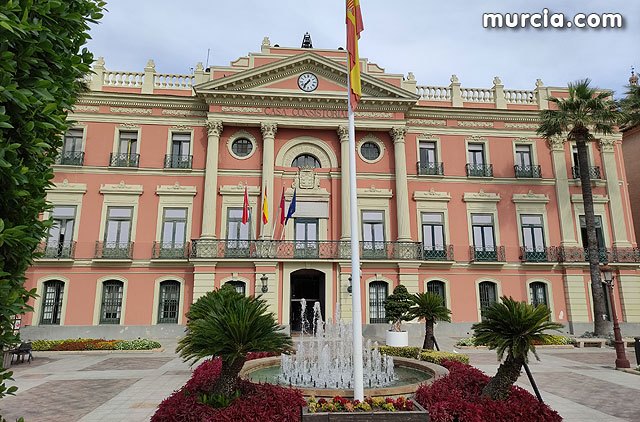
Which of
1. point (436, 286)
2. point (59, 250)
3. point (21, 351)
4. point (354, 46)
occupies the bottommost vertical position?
point (21, 351)

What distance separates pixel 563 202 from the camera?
26.3m

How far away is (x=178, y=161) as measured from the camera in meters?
24.9

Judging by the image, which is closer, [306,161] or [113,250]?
[113,250]

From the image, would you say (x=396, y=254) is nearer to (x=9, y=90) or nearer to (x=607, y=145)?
(x=607, y=145)

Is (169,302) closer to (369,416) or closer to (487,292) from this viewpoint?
(487,292)

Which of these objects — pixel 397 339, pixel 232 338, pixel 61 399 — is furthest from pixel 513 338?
pixel 397 339

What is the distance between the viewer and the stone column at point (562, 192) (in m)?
25.8

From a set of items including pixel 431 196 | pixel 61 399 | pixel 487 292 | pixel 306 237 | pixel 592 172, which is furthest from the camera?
pixel 592 172

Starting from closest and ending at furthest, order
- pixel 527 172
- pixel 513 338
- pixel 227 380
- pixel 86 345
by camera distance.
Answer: pixel 227 380
pixel 513 338
pixel 86 345
pixel 527 172

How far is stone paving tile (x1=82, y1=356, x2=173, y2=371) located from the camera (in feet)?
47.6

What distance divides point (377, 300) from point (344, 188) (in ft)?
22.5

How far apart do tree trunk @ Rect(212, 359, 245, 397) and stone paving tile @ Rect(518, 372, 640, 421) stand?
807cm

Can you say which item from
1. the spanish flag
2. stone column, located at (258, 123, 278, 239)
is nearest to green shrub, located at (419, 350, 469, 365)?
the spanish flag

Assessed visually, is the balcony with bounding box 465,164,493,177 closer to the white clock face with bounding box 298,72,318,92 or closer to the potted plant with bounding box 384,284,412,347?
the white clock face with bounding box 298,72,318,92
